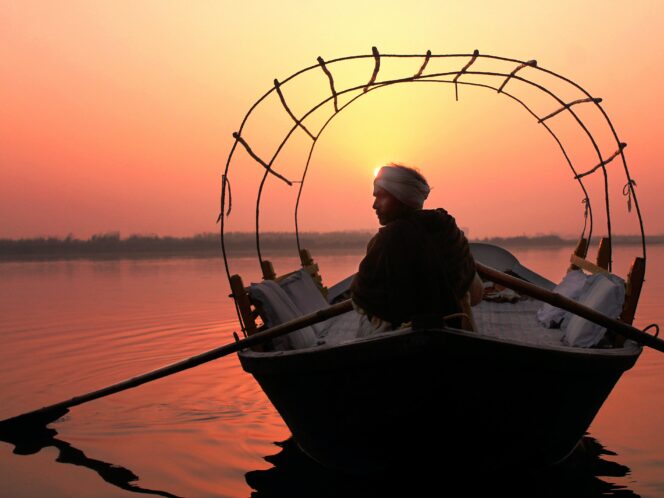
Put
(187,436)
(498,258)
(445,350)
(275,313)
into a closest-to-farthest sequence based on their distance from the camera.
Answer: (445,350), (275,313), (187,436), (498,258)

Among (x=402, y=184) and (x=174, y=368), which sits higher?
(x=402, y=184)

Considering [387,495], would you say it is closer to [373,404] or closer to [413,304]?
[373,404]

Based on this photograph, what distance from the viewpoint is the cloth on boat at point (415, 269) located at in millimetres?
3898

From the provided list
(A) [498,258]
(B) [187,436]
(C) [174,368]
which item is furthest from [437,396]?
(A) [498,258]

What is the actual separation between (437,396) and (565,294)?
3.19 meters

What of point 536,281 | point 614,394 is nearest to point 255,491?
point 614,394

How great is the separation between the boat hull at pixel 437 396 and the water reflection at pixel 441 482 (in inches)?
3.1

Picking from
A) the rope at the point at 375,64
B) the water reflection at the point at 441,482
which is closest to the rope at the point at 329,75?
the rope at the point at 375,64

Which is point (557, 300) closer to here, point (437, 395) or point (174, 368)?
point (437, 395)

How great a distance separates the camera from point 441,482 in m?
4.22

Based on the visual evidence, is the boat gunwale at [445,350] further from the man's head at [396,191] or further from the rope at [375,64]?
the rope at [375,64]

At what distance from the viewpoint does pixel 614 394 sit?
23.2 ft

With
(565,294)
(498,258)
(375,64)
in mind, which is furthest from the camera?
(498,258)

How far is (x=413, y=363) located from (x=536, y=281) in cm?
581
